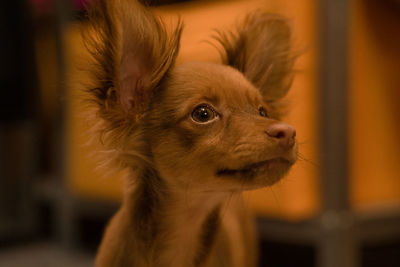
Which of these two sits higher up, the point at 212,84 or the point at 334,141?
the point at 212,84

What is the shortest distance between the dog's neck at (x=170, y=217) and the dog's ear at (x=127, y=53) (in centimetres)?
8

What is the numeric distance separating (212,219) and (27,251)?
0.83 m

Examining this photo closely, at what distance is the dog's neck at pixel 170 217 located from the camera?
0.46 m

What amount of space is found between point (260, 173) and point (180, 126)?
89 mm

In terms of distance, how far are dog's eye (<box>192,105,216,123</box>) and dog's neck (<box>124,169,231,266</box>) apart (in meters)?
0.07

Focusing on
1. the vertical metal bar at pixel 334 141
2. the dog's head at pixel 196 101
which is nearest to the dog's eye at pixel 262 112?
the dog's head at pixel 196 101

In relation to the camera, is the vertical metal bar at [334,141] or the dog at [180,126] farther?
the vertical metal bar at [334,141]

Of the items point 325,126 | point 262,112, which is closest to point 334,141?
point 325,126

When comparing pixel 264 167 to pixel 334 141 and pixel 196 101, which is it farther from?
pixel 334 141

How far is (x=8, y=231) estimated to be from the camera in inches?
54.9

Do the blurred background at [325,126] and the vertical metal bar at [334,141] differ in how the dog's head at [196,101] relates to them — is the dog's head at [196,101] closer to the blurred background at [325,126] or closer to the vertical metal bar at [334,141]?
the blurred background at [325,126]

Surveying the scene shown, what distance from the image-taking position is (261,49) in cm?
45

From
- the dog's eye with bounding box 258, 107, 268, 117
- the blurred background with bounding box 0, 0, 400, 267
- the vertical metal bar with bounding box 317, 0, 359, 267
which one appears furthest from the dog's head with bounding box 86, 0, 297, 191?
the vertical metal bar with bounding box 317, 0, 359, 267

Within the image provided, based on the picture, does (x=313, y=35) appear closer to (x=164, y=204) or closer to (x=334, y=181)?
(x=334, y=181)
